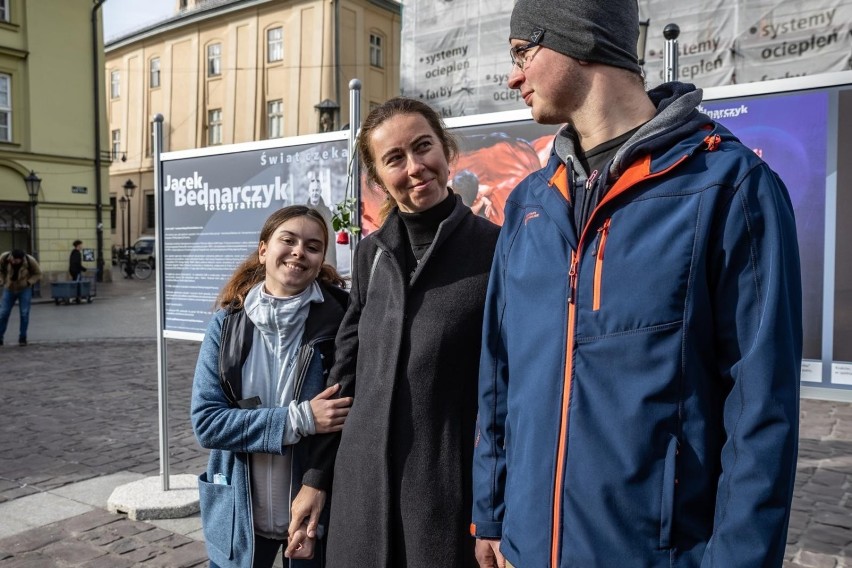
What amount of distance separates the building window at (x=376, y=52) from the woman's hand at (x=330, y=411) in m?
34.3

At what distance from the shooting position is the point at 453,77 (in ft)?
52.3

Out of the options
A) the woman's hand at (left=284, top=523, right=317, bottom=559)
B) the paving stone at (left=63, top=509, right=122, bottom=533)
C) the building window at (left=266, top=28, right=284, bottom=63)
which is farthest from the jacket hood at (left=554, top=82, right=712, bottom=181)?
the building window at (left=266, top=28, right=284, bottom=63)

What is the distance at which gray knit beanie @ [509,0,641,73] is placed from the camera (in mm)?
1587

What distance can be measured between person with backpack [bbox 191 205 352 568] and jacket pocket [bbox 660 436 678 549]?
1.24 m

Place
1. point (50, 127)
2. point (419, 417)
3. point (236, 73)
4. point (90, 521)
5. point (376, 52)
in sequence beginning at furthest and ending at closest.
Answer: point (236, 73) → point (376, 52) → point (50, 127) → point (90, 521) → point (419, 417)

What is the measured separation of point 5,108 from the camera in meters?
24.6

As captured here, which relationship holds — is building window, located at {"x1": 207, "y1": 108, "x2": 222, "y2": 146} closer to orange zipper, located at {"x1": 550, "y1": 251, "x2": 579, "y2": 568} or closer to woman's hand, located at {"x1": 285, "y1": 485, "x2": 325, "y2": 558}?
woman's hand, located at {"x1": 285, "y1": 485, "x2": 325, "y2": 558}

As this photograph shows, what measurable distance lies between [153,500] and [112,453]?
1683 millimetres

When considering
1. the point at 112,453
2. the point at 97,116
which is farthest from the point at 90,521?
the point at 97,116

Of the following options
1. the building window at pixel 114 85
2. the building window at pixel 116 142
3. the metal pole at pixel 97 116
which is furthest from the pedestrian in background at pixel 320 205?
the building window at pixel 114 85

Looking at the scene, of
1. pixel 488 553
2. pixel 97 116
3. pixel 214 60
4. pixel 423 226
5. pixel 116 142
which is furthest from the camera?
pixel 116 142

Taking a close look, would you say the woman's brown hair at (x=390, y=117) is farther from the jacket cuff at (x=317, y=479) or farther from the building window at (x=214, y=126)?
the building window at (x=214, y=126)

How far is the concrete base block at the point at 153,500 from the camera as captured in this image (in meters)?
→ 4.56

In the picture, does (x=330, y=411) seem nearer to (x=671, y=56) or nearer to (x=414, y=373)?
(x=414, y=373)
